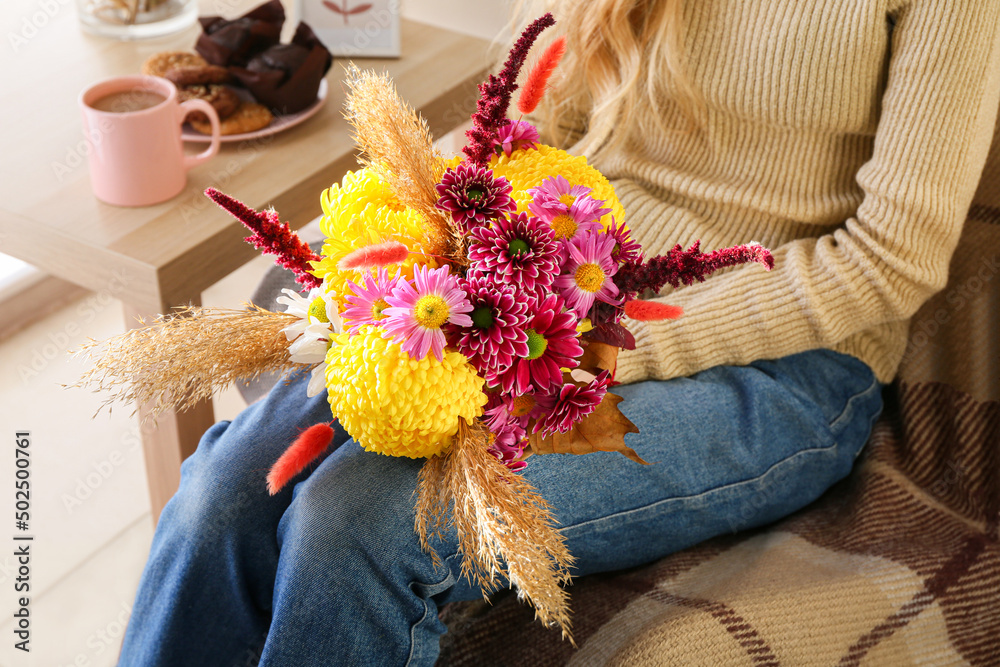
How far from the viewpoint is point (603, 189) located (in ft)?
2.01

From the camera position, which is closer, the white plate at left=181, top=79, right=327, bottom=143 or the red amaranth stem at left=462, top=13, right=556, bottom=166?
the red amaranth stem at left=462, top=13, right=556, bottom=166

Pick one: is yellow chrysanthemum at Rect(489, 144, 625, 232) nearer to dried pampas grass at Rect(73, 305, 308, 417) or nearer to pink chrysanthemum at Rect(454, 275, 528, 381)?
pink chrysanthemum at Rect(454, 275, 528, 381)

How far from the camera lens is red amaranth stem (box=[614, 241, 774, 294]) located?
50 cm

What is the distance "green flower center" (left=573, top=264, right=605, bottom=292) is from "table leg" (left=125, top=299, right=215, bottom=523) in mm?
564

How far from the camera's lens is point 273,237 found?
548 mm

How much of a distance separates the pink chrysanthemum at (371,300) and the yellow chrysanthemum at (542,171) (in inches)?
4.6

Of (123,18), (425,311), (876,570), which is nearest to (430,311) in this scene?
(425,311)

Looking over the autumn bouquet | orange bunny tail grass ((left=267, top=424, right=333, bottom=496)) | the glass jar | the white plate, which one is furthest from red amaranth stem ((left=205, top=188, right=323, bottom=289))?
the glass jar

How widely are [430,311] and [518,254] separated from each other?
0.21 ft

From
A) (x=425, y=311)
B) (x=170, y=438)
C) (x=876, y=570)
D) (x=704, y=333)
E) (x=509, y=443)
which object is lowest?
Answer: (x=170, y=438)

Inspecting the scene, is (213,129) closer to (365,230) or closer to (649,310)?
(365,230)

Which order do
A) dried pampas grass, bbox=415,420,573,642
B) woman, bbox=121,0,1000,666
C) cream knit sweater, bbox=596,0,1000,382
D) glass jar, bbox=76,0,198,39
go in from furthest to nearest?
glass jar, bbox=76,0,198,39
cream knit sweater, bbox=596,0,1000,382
woman, bbox=121,0,1000,666
dried pampas grass, bbox=415,420,573,642

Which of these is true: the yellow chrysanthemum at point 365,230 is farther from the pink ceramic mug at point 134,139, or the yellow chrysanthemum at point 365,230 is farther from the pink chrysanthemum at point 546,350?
the pink ceramic mug at point 134,139

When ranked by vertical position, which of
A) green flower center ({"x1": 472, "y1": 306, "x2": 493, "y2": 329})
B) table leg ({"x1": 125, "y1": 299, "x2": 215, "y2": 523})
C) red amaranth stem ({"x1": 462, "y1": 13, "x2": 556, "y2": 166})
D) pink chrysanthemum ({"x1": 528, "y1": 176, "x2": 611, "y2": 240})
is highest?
red amaranth stem ({"x1": 462, "y1": 13, "x2": 556, "y2": 166})
